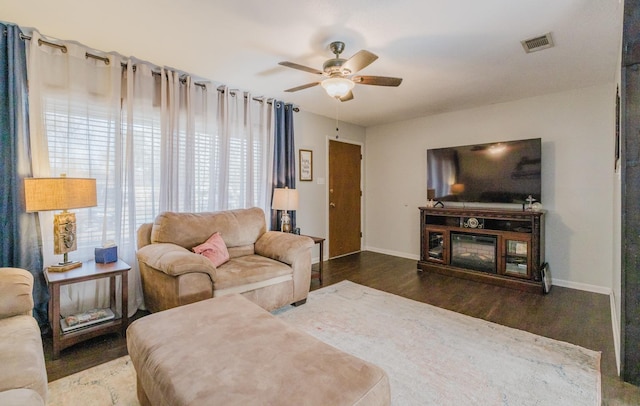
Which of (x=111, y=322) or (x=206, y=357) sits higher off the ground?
(x=206, y=357)

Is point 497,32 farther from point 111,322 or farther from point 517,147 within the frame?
point 111,322

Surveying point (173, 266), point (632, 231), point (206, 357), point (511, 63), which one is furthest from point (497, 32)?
point (173, 266)

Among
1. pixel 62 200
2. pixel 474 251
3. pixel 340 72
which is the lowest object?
pixel 474 251

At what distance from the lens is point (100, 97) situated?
8.68ft

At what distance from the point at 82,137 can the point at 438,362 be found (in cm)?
342

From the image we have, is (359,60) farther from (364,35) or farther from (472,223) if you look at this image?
(472,223)

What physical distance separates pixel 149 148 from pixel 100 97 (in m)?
0.58

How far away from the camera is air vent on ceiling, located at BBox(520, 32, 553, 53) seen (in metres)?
2.33

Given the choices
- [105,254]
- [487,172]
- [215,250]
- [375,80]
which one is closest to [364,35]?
[375,80]

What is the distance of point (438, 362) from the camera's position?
1997 millimetres

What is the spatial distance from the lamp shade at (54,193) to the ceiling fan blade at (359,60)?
2.28 meters

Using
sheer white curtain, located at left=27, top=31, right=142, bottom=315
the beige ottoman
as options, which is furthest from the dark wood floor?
the beige ottoman

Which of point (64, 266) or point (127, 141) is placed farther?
point (127, 141)

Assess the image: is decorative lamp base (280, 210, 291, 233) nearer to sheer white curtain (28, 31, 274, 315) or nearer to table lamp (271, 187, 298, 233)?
table lamp (271, 187, 298, 233)
